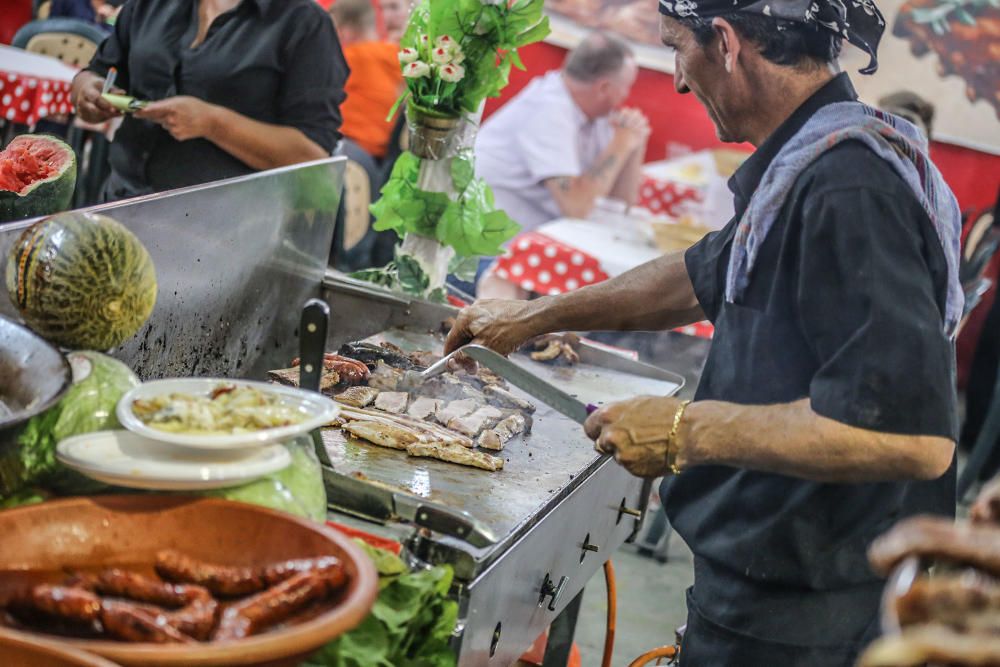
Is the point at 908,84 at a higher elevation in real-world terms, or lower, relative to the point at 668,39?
lower

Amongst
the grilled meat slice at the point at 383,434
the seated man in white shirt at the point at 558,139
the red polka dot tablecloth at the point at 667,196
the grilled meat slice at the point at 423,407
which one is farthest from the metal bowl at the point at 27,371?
the red polka dot tablecloth at the point at 667,196

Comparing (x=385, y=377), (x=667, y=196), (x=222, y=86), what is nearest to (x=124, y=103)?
(x=222, y=86)

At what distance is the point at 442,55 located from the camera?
3.35 metres

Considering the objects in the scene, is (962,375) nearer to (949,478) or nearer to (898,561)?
(949,478)

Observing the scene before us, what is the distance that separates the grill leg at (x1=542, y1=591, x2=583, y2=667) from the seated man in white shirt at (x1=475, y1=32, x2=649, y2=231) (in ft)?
12.4

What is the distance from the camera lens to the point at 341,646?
4.83 ft

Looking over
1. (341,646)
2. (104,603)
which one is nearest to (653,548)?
(341,646)

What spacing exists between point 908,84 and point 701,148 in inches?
69.7

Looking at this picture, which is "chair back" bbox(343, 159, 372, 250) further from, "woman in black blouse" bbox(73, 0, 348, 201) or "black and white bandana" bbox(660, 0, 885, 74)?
"black and white bandana" bbox(660, 0, 885, 74)

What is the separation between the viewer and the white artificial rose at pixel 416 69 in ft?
10.9

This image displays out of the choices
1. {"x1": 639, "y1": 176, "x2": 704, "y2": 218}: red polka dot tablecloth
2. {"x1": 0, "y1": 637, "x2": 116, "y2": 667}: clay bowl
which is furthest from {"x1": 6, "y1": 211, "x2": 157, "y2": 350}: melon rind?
{"x1": 639, "y1": 176, "x2": 704, "y2": 218}: red polka dot tablecloth

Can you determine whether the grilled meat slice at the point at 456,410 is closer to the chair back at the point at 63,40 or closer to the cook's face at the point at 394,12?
the chair back at the point at 63,40

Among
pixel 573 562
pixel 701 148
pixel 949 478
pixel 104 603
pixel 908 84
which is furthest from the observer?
pixel 701 148

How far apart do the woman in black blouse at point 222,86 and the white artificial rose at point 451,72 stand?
0.42 meters
